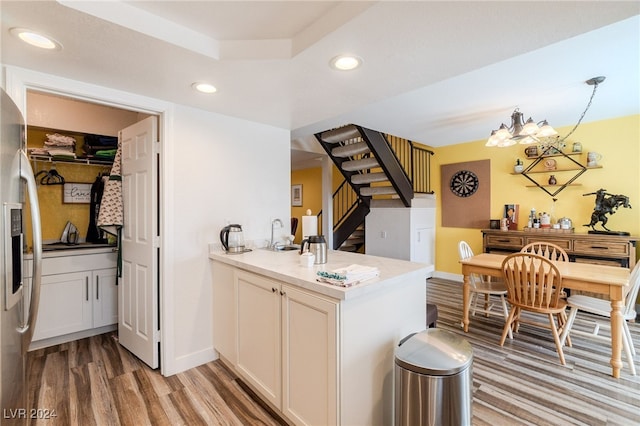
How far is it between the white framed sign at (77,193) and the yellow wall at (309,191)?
448 centimetres

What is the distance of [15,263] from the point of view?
110 centimetres

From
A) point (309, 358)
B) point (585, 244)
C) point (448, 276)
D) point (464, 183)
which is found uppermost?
point (464, 183)

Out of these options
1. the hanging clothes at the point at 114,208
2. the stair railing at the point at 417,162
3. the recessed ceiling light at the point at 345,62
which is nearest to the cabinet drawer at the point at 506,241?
the stair railing at the point at 417,162

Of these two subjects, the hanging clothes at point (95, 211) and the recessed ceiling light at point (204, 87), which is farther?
the hanging clothes at point (95, 211)

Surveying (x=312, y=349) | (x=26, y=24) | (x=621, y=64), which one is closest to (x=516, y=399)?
(x=312, y=349)

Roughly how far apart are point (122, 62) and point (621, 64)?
3748 mm

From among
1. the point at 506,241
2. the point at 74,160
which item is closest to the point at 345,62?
→ the point at 74,160

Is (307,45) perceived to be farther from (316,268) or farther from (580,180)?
(580,180)

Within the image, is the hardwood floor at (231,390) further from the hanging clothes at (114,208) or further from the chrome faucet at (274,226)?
the chrome faucet at (274,226)

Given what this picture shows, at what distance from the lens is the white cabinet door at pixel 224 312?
7.32 ft

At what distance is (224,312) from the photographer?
235 centimetres

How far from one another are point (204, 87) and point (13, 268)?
148 cm

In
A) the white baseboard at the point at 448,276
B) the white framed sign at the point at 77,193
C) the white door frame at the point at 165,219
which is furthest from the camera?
the white baseboard at the point at 448,276

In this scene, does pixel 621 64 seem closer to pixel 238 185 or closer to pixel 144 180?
pixel 238 185
